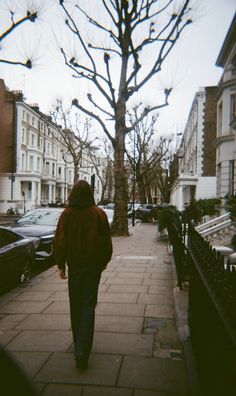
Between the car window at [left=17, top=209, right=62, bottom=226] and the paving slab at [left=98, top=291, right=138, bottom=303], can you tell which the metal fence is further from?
the car window at [left=17, top=209, right=62, bottom=226]

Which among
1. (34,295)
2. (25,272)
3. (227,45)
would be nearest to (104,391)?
(34,295)

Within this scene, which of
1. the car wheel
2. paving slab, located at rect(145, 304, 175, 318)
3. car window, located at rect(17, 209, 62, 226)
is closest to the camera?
paving slab, located at rect(145, 304, 175, 318)

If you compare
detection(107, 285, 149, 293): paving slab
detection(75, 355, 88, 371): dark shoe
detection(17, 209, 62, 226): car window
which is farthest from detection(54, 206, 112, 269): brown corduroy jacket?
detection(17, 209, 62, 226): car window

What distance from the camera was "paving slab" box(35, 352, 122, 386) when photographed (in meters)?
3.68

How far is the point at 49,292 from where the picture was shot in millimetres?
7441

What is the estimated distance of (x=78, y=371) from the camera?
3871mm

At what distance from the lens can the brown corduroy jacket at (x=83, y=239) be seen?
409cm

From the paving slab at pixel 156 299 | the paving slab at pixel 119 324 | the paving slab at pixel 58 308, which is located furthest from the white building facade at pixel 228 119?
the paving slab at pixel 119 324

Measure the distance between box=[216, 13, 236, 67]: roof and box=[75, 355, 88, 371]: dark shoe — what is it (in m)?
17.6

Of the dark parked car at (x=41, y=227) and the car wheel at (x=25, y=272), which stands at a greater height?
the dark parked car at (x=41, y=227)

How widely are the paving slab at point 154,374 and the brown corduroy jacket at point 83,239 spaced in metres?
1.04

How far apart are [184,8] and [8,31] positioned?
32.5 ft

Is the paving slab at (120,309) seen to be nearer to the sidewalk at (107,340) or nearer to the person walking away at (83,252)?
the sidewalk at (107,340)

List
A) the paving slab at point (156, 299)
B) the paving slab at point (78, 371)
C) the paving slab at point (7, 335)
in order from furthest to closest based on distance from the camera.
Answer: the paving slab at point (156, 299), the paving slab at point (7, 335), the paving slab at point (78, 371)
